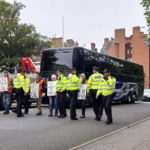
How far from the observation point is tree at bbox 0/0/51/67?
30.1 m

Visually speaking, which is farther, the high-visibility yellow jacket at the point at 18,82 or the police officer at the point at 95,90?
the high-visibility yellow jacket at the point at 18,82

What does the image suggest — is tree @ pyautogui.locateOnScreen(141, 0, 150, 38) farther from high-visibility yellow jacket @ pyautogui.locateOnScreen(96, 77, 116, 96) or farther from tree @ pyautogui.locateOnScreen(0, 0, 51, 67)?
tree @ pyautogui.locateOnScreen(0, 0, 51, 67)

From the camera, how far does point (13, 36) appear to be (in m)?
30.9

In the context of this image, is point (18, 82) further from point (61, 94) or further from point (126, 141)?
point (126, 141)

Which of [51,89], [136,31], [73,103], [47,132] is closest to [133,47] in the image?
[136,31]

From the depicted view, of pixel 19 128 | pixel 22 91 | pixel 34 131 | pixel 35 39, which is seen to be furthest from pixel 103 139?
pixel 35 39

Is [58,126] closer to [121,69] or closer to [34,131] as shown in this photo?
[34,131]

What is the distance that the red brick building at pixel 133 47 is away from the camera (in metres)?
65.8

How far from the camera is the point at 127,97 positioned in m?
25.7

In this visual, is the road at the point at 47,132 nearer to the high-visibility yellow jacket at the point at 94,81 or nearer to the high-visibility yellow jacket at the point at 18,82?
the high-visibility yellow jacket at the point at 94,81

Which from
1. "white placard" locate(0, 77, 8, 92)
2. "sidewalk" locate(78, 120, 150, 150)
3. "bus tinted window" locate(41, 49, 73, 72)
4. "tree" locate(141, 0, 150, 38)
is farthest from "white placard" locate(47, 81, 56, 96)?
"tree" locate(141, 0, 150, 38)

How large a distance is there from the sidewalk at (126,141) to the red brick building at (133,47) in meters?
54.7

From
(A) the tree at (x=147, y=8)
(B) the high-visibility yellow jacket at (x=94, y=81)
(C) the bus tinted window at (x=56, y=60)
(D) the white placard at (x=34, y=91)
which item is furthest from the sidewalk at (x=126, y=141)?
(A) the tree at (x=147, y=8)

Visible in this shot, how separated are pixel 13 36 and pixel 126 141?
24038 millimetres
